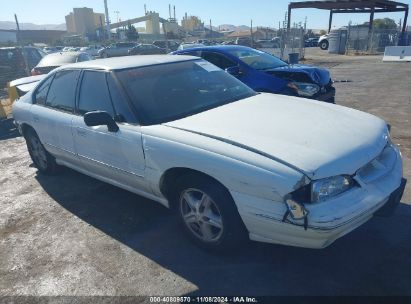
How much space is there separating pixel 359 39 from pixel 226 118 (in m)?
29.3

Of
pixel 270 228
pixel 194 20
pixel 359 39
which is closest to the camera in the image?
pixel 270 228

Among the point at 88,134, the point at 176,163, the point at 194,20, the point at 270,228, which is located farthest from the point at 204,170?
the point at 194,20

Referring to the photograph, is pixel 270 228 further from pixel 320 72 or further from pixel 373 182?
pixel 320 72

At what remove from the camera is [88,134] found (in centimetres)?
377

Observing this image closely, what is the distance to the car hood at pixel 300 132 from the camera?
8.32 ft

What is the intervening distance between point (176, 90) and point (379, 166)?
6.59 ft

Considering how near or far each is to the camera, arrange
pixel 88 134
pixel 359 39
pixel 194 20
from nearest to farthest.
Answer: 1. pixel 88 134
2. pixel 359 39
3. pixel 194 20

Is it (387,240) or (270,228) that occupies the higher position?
(270,228)

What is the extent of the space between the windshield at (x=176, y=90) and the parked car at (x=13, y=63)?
35.9 ft

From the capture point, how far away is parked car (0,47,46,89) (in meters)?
13.1

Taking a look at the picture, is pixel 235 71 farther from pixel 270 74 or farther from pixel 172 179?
pixel 172 179

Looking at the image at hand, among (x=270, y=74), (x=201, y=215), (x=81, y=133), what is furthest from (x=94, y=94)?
(x=270, y=74)

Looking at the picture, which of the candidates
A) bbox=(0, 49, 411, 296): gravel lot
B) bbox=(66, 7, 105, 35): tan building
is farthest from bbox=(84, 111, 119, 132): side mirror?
bbox=(66, 7, 105, 35): tan building

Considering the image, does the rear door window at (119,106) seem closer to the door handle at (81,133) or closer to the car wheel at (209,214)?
the door handle at (81,133)
